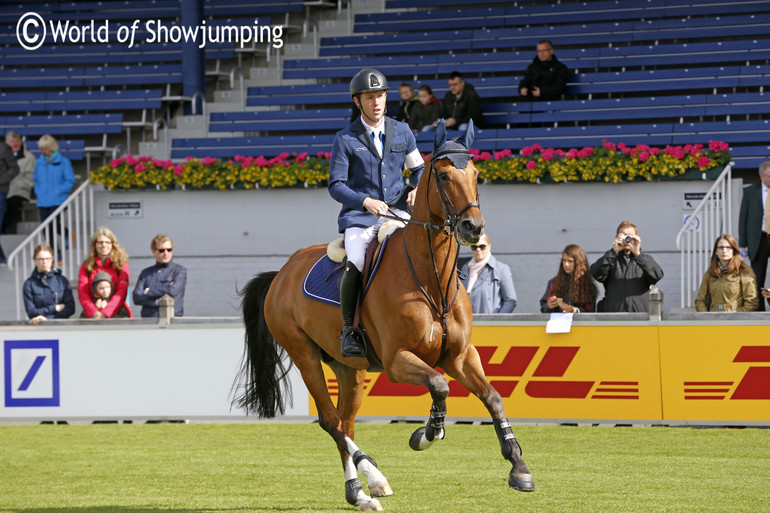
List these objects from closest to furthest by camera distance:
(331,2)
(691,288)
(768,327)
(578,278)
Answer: (768,327)
(578,278)
(691,288)
(331,2)

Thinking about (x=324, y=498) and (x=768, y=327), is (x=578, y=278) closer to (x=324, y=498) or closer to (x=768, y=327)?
(x=768, y=327)

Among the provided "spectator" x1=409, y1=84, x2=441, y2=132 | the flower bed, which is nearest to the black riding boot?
the flower bed

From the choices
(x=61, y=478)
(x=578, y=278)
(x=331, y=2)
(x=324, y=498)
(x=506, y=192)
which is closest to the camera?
(x=324, y=498)

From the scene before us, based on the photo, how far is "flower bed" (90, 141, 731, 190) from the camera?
1448cm

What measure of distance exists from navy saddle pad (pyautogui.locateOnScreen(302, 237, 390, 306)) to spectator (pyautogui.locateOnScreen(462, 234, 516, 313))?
12.6 ft

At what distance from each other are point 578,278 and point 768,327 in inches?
78.0

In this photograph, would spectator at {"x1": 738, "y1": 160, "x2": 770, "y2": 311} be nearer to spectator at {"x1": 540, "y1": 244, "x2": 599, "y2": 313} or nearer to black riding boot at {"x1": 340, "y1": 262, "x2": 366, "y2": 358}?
spectator at {"x1": 540, "y1": 244, "x2": 599, "y2": 313}

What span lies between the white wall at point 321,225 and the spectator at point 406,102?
1.62 m

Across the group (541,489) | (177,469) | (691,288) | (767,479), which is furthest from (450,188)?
(691,288)

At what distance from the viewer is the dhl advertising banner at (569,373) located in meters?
10.4

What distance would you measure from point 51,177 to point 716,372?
33.9ft

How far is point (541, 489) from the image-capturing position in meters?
7.73

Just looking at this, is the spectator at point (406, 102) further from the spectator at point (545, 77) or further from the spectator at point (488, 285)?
the spectator at point (488, 285)

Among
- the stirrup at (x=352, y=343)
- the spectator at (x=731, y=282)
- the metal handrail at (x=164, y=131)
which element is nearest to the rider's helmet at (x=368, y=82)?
the stirrup at (x=352, y=343)
